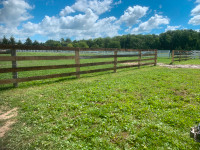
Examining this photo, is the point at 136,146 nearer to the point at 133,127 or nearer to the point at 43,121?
the point at 133,127

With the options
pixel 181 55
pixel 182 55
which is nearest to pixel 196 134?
pixel 181 55

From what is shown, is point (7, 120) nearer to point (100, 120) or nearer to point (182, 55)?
point (100, 120)

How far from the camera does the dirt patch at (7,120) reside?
8.29 ft

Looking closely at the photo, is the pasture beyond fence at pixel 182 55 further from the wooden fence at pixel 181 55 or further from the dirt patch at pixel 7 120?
the dirt patch at pixel 7 120

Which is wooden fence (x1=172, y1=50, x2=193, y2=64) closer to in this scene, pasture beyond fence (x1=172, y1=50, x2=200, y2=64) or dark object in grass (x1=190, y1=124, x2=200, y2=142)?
pasture beyond fence (x1=172, y1=50, x2=200, y2=64)

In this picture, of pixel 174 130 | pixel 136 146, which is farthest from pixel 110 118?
pixel 174 130

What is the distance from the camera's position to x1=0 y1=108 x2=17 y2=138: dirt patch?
8.29ft

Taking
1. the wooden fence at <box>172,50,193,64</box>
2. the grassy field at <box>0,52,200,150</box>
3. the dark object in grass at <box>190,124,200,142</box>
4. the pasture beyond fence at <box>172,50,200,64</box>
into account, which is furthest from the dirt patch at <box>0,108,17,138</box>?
the wooden fence at <box>172,50,193,64</box>

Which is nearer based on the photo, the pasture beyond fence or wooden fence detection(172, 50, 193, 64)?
the pasture beyond fence

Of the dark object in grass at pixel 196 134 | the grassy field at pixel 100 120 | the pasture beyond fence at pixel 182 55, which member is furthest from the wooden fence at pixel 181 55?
the dark object in grass at pixel 196 134

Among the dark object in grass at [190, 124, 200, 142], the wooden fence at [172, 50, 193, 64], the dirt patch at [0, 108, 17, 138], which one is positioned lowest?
the dirt patch at [0, 108, 17, 138]

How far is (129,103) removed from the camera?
370 centimetres

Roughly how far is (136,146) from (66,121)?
4.84ft

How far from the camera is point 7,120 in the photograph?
9.43 feet
